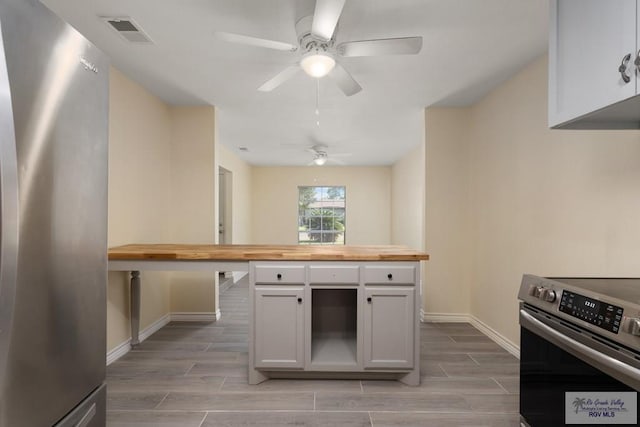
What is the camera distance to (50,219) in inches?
29.0

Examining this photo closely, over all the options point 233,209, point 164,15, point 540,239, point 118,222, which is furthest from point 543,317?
point 233,209

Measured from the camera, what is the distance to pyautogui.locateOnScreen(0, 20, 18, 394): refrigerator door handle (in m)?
0.56

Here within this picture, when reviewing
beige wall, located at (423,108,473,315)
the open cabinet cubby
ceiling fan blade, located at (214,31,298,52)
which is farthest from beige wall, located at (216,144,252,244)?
ceiling fan blade, located at (214,31,298,52)

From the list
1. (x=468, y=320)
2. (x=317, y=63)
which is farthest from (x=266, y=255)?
(x=468, y=320)

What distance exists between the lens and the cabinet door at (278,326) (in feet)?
7.02

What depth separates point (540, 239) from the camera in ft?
7.91

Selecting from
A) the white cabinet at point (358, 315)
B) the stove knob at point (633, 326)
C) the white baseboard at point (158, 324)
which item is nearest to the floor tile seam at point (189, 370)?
the white cabinet at point (358, 315)

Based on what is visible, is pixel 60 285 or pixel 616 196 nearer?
pixel 60 285

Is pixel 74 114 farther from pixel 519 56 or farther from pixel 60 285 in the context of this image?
pixel 519 56

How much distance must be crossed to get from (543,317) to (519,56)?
2.05 meters

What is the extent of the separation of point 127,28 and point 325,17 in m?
1.34

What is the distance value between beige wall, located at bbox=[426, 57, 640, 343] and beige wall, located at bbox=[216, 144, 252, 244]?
363 centimetres

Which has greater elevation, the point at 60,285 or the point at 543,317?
the point at 60,285

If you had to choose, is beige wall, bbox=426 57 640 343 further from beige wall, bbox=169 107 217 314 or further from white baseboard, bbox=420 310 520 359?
beige wall, bbox=169 107 217 314
